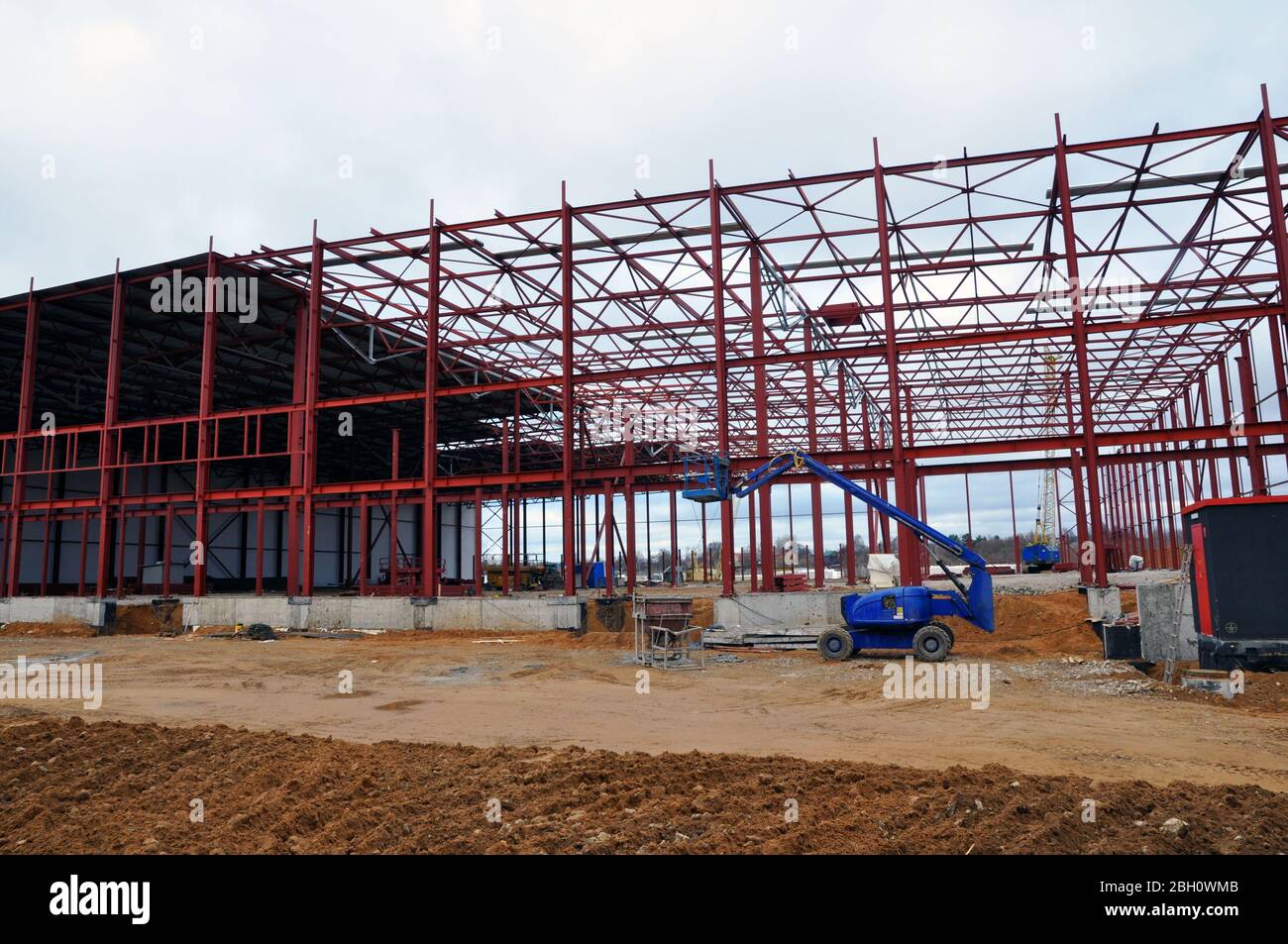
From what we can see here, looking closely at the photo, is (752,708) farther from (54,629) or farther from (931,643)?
(54,629)

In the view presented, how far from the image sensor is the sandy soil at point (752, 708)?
29.2 feet

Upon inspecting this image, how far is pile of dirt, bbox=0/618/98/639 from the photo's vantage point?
28.0m

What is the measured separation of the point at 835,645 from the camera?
17.0 meters

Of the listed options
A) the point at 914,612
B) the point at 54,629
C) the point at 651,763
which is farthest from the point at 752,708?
the point at 54,629

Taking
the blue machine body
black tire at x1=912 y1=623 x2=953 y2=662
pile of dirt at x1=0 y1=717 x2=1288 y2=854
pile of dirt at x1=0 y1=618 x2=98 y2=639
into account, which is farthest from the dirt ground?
the blue machine body

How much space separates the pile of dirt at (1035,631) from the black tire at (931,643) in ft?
4.35

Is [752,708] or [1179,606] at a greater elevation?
[1179,606]

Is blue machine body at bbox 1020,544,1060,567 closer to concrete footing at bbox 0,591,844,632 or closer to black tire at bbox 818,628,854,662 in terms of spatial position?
concrete footing at bbox 0,591,844,632

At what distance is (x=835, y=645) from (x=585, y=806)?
36.1ft

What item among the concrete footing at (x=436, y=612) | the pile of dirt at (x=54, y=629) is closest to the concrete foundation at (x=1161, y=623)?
the concrete footing at (x=436, y=612)

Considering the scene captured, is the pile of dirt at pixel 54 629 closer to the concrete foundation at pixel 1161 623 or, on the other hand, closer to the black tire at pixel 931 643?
the black tire at pixel 931 643

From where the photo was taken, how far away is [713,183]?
23.7 metres

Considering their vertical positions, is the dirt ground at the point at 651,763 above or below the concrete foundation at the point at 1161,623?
below
